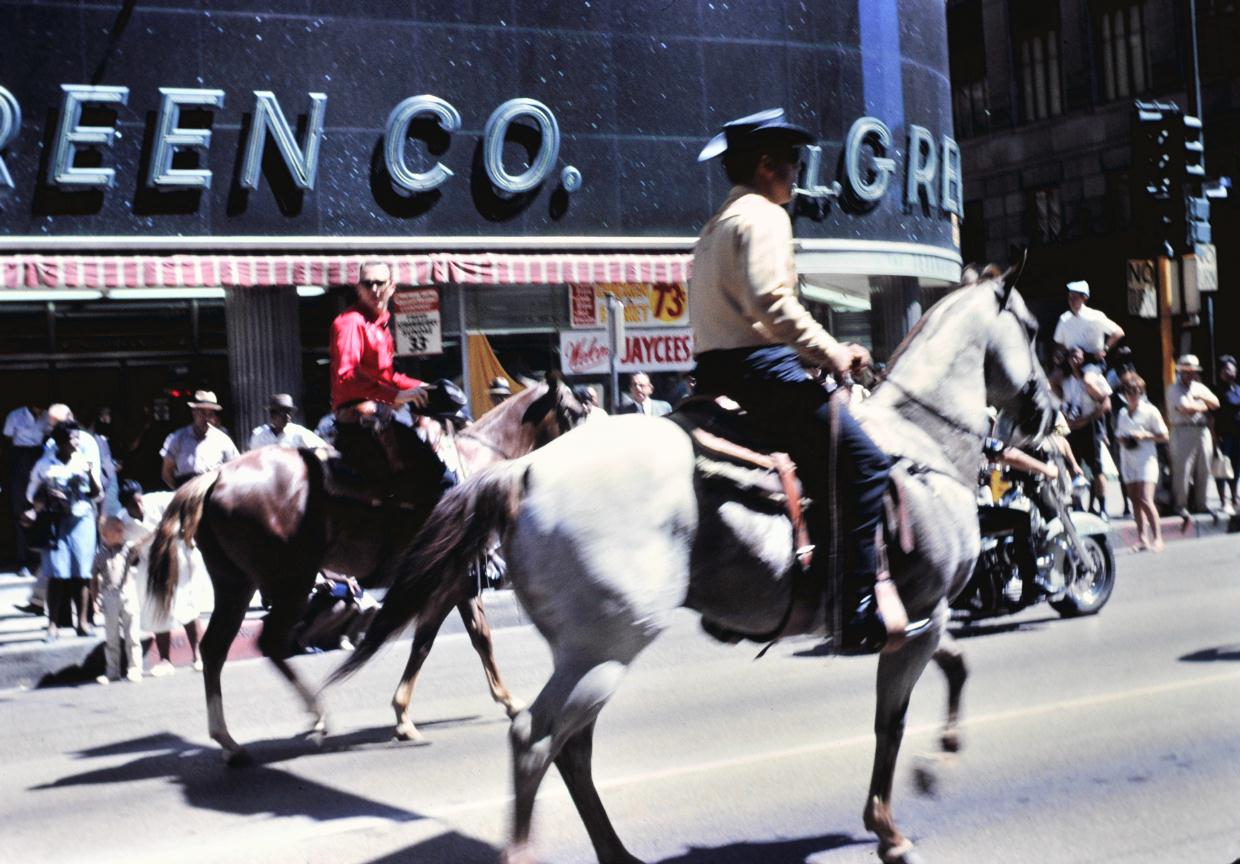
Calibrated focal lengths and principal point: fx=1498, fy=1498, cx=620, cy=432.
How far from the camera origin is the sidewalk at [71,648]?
11523mm

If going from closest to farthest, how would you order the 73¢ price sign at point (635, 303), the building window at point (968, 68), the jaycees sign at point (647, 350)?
the jaycees sign at point (647, 350), the 73¢ price sign at point (635, 303), the building window at point (968, 68)

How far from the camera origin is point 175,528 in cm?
855

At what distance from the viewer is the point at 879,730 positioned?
5.73 metres

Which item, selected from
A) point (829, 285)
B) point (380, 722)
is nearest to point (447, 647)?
point (380, 722)

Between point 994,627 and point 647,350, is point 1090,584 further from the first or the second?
point 647,350

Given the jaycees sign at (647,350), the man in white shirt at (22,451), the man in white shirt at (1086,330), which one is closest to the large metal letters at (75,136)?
the man in white shirt at (22,451)

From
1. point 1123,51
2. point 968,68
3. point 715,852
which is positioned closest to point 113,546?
point 715,852

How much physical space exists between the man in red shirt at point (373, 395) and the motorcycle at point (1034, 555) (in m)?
4.62

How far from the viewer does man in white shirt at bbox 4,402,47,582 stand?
16.8 m

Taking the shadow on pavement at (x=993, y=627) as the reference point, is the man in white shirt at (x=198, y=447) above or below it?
above

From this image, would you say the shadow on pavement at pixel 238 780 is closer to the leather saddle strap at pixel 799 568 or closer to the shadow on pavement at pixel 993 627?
the leather saddle strap at pixel 799 568

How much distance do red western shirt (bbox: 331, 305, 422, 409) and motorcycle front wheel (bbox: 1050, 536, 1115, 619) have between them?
19.8ft

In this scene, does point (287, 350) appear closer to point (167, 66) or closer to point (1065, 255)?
point (167, 66)

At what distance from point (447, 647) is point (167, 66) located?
849cm
